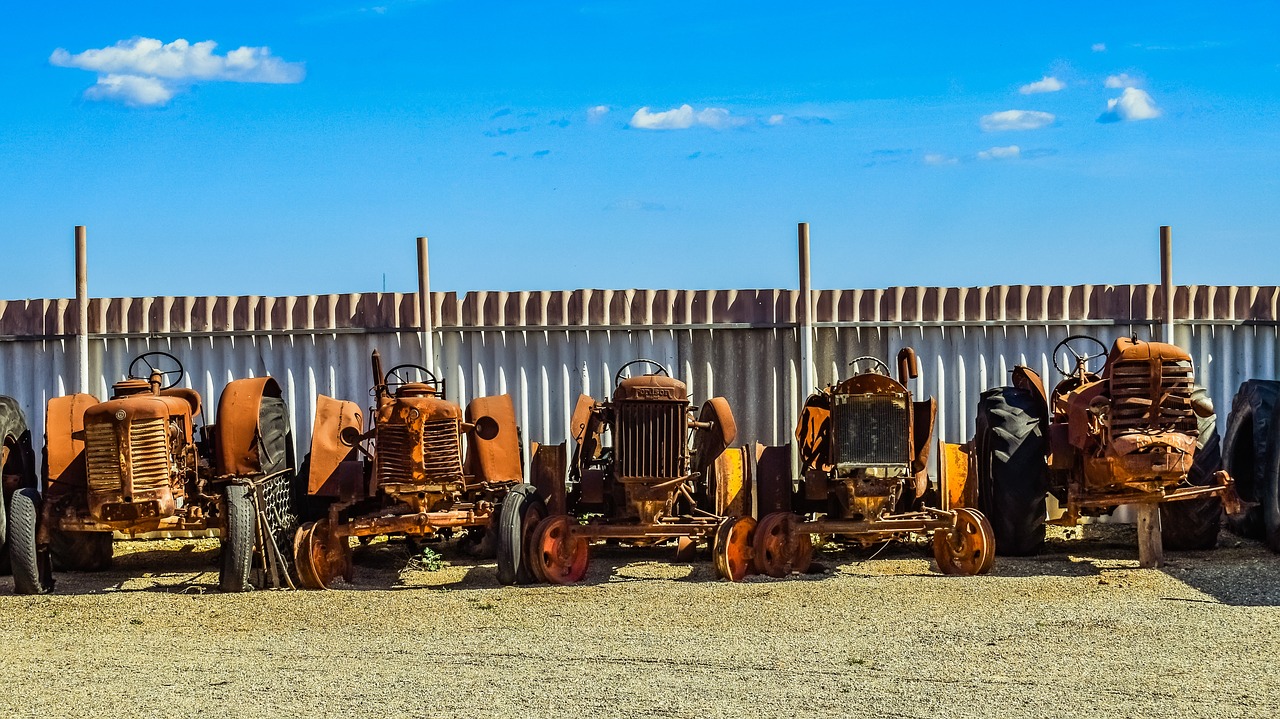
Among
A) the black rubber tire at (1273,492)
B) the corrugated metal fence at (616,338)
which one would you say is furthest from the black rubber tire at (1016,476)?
the corrugated metal fence at (616,338)

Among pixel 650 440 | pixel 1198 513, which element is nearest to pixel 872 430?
pixel 650 440

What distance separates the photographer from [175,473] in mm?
11406

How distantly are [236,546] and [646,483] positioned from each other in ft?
9.68

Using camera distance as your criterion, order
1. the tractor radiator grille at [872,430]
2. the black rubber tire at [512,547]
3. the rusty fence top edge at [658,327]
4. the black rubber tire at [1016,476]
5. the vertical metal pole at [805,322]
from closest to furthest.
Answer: the black rubber tire at [512,547], the tractor radiator grille at [872,430], the black rubber tire at [1016,476], the vertical metal pole at [805,322], the rusty fence top edge at [658,327]

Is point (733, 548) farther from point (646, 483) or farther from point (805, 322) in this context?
point (805, 322)

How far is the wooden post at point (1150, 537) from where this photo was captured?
37.2 ft

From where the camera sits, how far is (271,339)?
15.4 m

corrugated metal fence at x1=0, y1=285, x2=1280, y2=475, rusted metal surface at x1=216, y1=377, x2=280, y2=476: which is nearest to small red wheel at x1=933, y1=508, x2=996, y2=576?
corrugated metal fence at x1=0, y1=285, x2=1280, y2=475

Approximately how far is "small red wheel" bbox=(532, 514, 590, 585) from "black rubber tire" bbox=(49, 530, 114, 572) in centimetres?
382

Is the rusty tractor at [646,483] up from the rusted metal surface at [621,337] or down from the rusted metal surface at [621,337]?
down

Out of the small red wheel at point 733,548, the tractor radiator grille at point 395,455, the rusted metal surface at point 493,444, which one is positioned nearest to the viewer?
the small red wheel at point 733,548

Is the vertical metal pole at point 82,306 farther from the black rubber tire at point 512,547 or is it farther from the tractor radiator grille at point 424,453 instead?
the black rubber tire at point 512,547

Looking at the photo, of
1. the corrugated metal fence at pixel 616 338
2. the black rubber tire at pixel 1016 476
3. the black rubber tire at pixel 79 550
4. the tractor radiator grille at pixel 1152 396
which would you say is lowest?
the black rubber tire at pixel 79 550

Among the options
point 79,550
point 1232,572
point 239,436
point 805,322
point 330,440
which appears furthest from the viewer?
point 805,322
